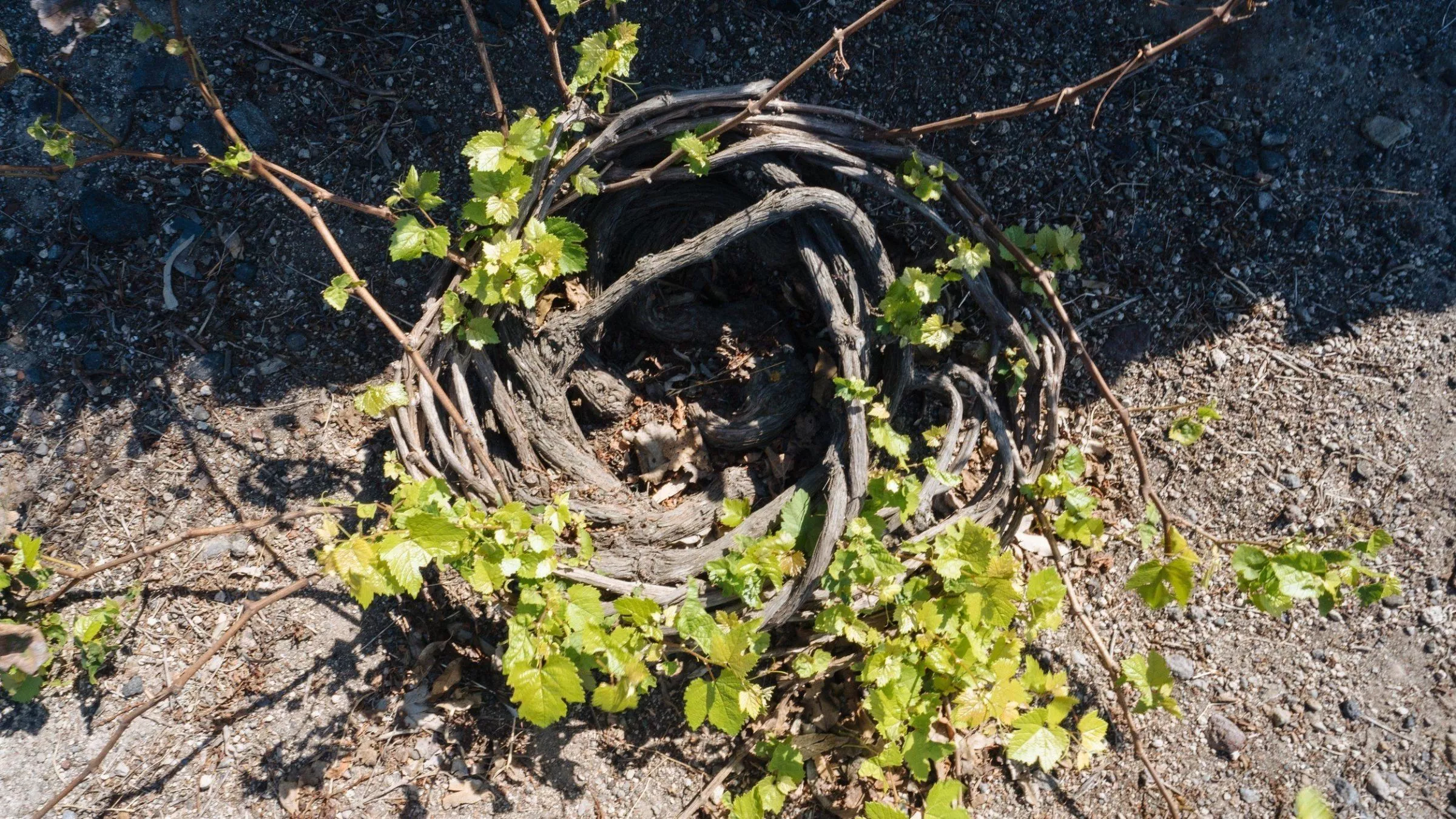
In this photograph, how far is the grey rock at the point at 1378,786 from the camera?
257cm

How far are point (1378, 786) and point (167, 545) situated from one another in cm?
354

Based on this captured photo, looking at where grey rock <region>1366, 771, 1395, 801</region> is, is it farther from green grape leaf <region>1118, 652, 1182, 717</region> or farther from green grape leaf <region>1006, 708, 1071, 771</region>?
green grape leaf <region>1006, 708, 1071, 771</region>

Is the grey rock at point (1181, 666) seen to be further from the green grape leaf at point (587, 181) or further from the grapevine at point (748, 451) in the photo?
the green grape leaf at point (587, 181)

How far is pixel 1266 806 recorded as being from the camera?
2562 mm

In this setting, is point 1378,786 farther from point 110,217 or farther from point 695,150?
point 110,217

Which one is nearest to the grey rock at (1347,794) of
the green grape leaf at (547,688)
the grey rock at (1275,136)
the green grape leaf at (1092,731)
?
the green grape leaf at (1092,731)

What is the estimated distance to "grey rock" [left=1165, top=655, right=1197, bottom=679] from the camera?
263 cm

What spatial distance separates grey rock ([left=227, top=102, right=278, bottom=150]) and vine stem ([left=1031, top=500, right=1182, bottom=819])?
97.2 inches

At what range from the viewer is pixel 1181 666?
8.66ft

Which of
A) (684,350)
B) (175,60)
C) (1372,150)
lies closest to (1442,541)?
(1372,150)

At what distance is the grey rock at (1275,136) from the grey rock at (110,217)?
10.9 feet

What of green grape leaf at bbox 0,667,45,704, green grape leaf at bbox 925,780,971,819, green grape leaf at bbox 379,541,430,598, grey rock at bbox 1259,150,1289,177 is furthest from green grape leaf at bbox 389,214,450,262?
grey rock at bbox 1259,150,1289,177

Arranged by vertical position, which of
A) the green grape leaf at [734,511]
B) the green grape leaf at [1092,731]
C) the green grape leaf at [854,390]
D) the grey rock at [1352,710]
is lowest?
the grey rock at [1352,710]

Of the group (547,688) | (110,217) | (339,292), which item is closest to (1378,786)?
(547,688)
